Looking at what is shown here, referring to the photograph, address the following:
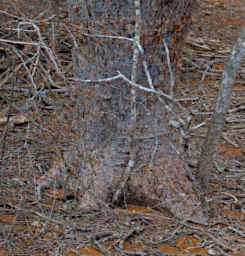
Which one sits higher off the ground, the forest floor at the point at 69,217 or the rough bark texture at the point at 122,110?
the rough bark texture at the point at 122,110

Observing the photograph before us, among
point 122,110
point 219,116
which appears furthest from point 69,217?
point 219,116

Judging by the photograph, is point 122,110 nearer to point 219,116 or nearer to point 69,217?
point 219,116

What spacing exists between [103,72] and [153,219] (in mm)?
1268

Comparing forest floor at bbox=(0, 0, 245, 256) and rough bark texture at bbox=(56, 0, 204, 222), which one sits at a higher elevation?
rough bark texture at bbox=(56, 0, 204, 222)

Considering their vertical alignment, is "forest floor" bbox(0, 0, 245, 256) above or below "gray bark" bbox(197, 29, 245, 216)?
below

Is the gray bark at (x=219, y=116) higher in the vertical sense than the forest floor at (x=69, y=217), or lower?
higher

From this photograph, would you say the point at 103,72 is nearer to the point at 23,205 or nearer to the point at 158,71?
the point at 158,71

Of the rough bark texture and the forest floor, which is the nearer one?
the forest floor

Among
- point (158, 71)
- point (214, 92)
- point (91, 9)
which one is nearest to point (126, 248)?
point (158, 71)

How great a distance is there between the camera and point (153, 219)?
2.94 m

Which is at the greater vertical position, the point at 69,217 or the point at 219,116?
the point at 219,116

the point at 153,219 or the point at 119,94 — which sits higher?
the point at 119,94

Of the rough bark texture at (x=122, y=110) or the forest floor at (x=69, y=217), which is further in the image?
the rough bark texture at (x=122, y=110)

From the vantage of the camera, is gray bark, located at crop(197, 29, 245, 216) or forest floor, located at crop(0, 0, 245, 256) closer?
forest floor, located at crop(0, 0, 245, 256)
